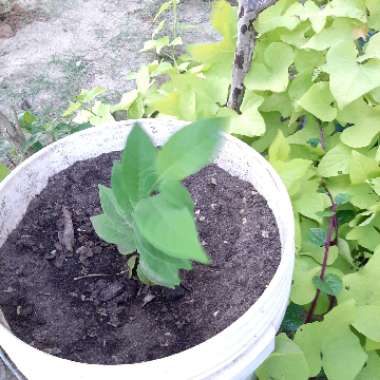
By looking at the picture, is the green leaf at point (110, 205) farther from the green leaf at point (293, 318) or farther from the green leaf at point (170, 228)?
the green leaf at point (293, 318)

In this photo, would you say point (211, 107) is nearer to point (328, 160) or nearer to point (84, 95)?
point (328, 160)

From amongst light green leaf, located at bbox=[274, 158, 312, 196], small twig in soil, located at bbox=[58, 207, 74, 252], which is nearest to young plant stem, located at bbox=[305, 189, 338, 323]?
light green leaf, located at bbox=[274, 158, 312, 196]

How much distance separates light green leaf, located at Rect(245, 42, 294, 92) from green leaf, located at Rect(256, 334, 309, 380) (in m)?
0.55

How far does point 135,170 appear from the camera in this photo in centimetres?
52

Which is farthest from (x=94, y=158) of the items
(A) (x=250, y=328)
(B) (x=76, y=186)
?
(A) (x=250, y=328)

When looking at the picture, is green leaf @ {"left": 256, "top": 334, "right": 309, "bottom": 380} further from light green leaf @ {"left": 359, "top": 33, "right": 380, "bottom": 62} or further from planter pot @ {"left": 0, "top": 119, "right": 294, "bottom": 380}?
light green leaf @ {"left": 359, "top": 33, "right": 380, "bottom": 62}

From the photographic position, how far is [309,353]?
0.88 metres

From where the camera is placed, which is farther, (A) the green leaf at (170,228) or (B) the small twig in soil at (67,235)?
(B) the small twig in soil at (67,235)

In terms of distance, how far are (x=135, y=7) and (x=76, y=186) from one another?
5.64 ft

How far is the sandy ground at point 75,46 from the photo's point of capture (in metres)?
1.93

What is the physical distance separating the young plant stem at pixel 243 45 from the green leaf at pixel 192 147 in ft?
2.05

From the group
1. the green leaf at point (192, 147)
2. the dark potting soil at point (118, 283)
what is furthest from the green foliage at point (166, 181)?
the dark potting soil at point (118, 283)

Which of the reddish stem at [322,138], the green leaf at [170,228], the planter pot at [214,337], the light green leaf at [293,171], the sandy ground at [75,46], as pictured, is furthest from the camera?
the sandy ground at [75,46]

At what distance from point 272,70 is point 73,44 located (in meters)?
1.30
